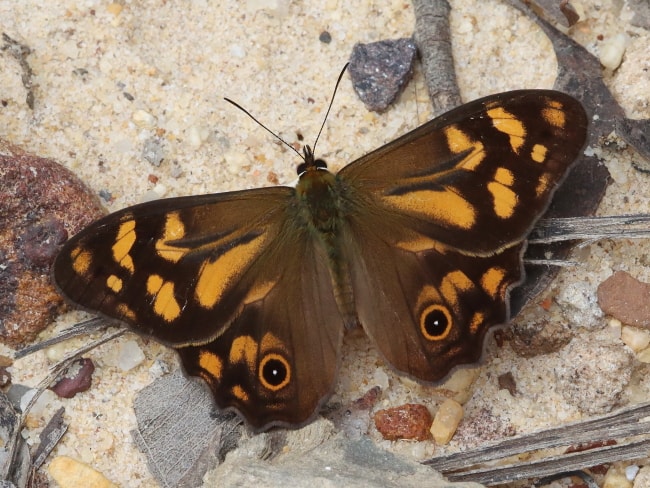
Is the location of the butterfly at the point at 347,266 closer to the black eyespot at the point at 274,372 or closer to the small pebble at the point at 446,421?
the black eyespot at the point at 274,372

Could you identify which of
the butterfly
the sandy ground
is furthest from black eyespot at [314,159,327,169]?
the sandy ground

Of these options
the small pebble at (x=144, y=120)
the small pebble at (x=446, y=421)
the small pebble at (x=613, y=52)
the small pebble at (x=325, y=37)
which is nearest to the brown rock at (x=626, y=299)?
the small pebble at (x=446, y=421)

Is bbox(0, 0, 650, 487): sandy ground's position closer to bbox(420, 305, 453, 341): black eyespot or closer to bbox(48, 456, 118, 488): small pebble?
bbox(420, 305, 453, 341): black eyespot

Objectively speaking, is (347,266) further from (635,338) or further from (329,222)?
(635,338)

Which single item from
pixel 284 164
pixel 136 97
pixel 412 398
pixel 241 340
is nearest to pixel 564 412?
pixel 412 398

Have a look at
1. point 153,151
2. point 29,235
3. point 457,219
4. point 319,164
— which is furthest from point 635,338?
point 29,235

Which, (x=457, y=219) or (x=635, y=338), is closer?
(x=457, y=219)
